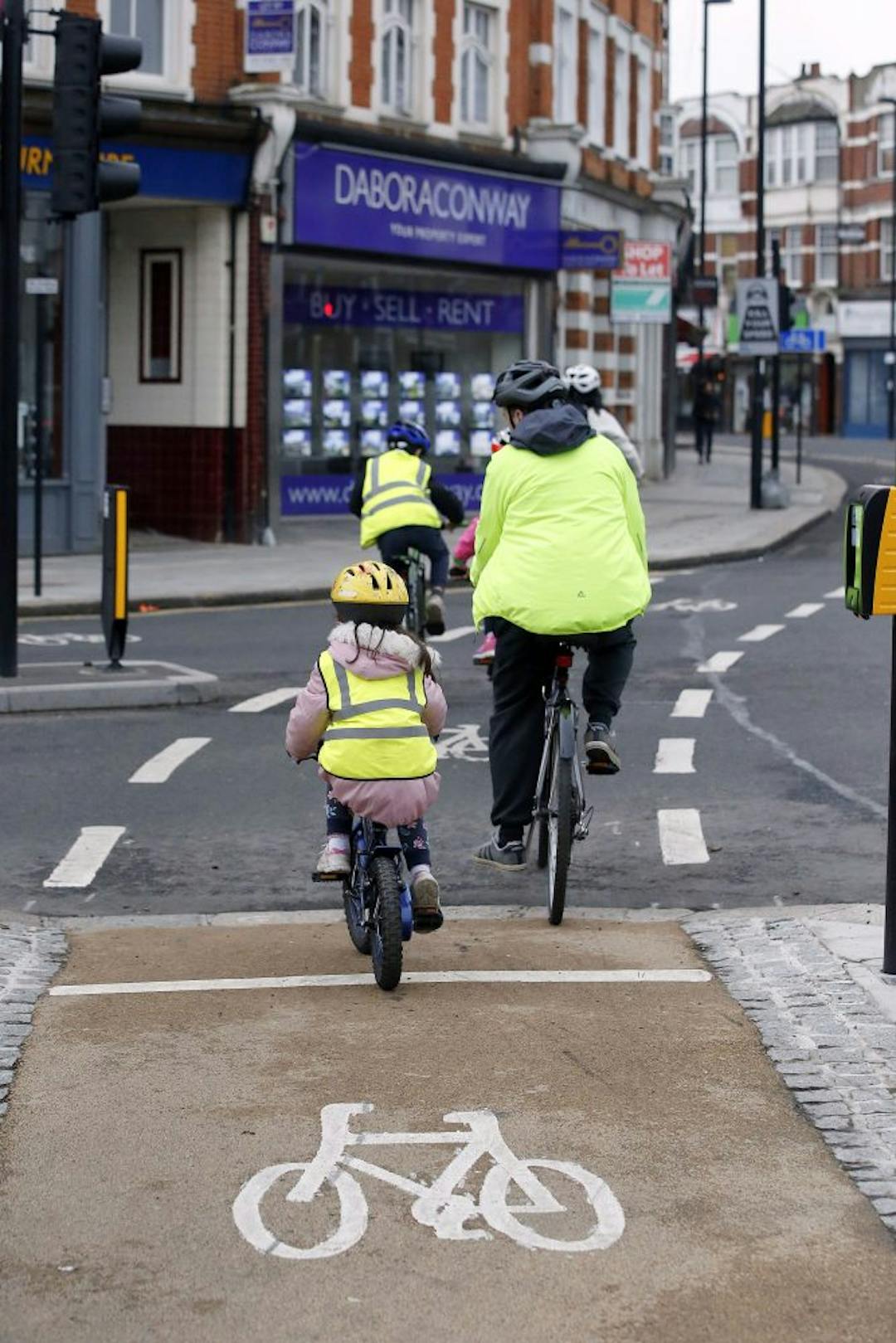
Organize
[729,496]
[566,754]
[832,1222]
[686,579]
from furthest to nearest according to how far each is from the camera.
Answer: [729,496]
[686,579]
[566,754]
[832,1222]

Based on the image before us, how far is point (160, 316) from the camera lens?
87.7ft

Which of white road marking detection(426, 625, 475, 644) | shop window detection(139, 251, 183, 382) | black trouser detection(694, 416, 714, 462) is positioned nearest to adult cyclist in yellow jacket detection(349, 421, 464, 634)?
white road marking detection(426, 625, 475, 644)

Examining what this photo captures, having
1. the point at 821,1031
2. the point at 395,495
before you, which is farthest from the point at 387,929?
the point at 395,495

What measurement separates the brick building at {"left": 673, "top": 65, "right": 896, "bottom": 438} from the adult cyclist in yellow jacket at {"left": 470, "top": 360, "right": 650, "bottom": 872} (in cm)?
7499

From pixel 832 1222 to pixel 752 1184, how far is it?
10.8 inches

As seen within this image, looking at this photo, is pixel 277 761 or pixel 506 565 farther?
pixel 277 761

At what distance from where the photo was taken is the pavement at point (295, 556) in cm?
2000

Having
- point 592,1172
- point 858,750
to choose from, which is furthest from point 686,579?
point 592,1172

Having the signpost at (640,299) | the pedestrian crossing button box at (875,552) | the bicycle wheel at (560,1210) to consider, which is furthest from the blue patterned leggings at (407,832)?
the signpost at (640,299)

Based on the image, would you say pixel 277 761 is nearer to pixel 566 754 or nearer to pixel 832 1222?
pixel 566 754

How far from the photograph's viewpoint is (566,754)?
7918 millimetres

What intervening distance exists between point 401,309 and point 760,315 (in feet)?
21.2

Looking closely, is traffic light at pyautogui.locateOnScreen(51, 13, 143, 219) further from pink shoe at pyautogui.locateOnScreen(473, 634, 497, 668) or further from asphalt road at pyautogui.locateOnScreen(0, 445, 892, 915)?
pink shoe at pyautogui.locateOnScreen(473, 634, 497, 668)

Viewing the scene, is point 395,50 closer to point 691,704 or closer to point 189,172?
point 189,172
